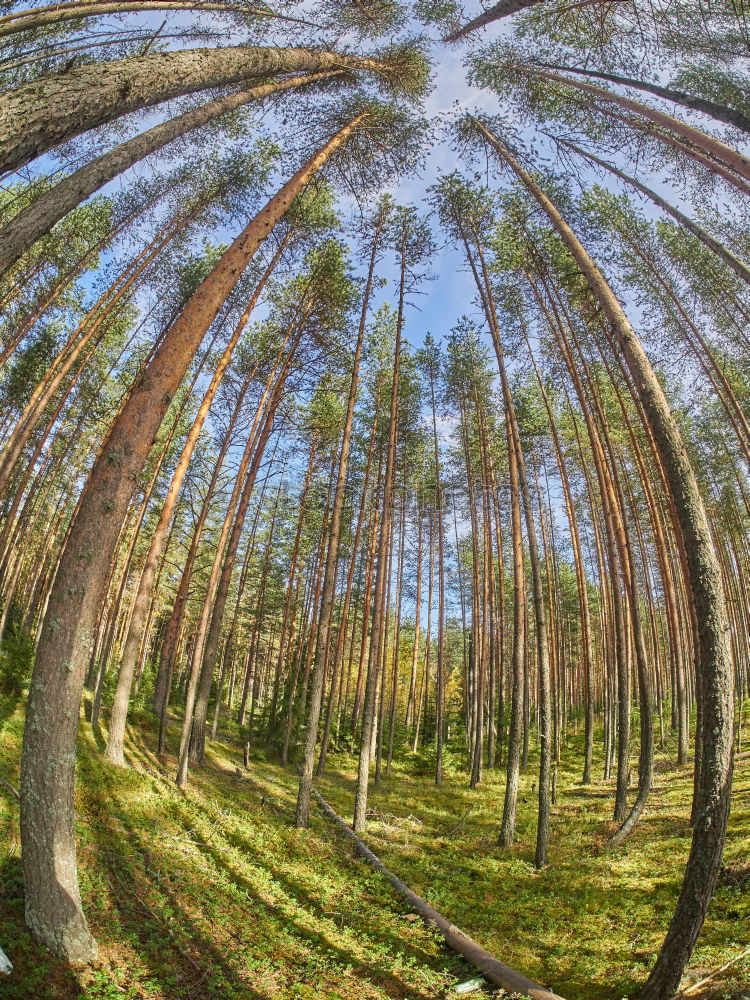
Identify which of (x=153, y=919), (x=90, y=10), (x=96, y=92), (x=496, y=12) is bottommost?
(x=153, y=919)

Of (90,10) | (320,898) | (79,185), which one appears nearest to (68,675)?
(79,185)

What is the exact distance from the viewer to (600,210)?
1148cm

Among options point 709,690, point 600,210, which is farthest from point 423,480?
point 709,690

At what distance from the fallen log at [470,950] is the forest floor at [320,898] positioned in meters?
0.16

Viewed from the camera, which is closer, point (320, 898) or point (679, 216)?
point (320, 898)

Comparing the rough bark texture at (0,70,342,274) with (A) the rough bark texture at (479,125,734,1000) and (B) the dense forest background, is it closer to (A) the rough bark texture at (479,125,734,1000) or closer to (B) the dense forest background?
(B) the dense forest background

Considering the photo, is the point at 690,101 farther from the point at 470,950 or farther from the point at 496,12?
the point at 470,950

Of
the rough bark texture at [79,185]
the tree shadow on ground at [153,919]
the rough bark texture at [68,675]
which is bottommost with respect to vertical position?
the tree shadow on ground at [153,919]

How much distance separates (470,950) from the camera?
5750mm

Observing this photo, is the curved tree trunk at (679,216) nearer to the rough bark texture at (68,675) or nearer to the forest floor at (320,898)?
the rough bark texture at (68,675)

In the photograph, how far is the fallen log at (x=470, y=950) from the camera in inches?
188

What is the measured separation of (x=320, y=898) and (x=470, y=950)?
2503 mm

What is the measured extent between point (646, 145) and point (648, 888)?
13212mm

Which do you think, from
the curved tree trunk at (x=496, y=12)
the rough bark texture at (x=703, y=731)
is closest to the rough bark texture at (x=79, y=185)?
the curved tree trunk at (x=496, y=12)
